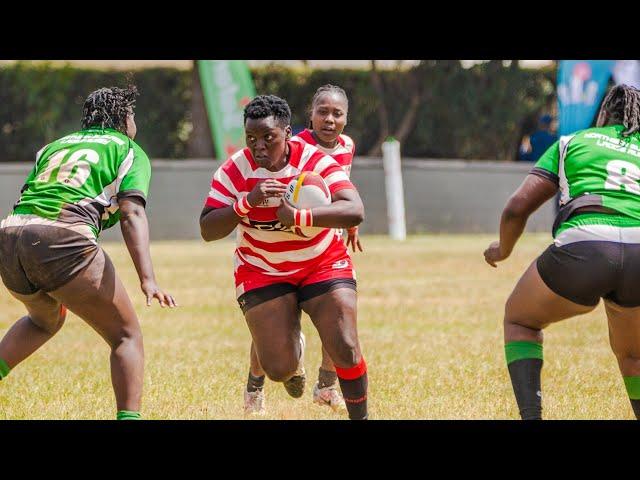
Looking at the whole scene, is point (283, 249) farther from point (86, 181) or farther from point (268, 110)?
point (86, 181)

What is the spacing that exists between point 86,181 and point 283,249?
126cm

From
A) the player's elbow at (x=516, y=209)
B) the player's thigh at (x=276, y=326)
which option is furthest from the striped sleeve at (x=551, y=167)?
the player's thigh at (x=276, y=326)

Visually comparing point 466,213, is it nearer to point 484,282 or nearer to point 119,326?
point 484,282

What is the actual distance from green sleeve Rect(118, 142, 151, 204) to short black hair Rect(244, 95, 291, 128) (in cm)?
66

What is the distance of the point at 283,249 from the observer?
268 inches

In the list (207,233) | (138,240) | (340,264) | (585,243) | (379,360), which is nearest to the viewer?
(585,243)

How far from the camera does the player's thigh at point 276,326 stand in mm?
6738

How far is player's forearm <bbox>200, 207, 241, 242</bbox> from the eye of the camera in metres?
6.54

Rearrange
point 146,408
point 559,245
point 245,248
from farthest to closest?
point 146,408 < point 245,248 < point 559,245

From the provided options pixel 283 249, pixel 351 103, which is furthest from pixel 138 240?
pixel 351 103

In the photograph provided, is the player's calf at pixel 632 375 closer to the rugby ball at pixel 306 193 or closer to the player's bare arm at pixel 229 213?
the rugby ball at pixel 306 193

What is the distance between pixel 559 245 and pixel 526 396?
2.77 ft

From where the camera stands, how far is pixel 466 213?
81.4ft

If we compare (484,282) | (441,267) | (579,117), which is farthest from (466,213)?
(484,282)
